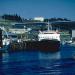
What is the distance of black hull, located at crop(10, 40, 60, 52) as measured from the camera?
3250cm

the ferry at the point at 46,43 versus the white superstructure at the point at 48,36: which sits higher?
the white superstructure at the point at 48,36

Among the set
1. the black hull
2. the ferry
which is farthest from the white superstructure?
the black hull

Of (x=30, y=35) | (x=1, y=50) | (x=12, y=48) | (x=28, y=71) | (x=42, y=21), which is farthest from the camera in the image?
(x=42, y=21)

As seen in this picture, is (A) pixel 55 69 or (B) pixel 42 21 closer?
(A) pixel 55 69

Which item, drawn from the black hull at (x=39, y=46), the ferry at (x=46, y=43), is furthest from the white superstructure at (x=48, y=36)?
the black hull at (x=39, y=46)

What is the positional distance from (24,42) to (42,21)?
486 inches

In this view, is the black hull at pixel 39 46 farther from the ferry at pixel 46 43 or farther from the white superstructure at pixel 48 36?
the white superstructure at pixel 48 36

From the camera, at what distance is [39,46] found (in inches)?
1335

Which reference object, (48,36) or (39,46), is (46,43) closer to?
(39,46)

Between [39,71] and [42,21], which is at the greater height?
[42,21]

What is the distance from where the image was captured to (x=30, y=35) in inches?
1569

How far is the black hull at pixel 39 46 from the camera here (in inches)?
1280

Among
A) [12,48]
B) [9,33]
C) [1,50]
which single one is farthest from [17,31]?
[1,50]

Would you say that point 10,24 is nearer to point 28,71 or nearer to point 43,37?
point 43,37
